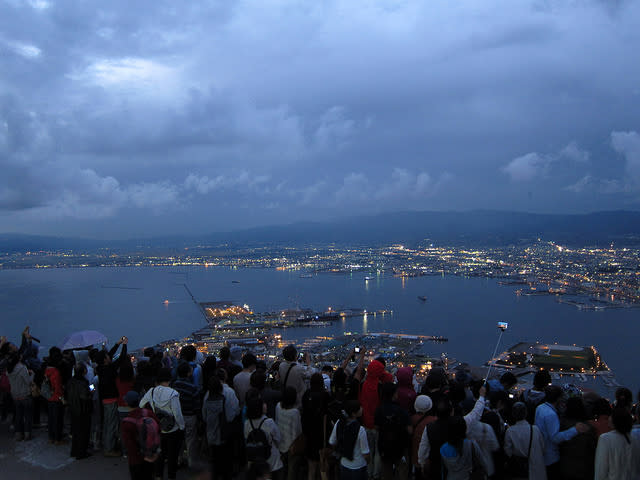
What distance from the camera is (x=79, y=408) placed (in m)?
2.97

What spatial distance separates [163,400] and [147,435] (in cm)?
21

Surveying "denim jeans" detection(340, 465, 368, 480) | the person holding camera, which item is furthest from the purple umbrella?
"denim jeans" detection(340, 465, 368, 480)

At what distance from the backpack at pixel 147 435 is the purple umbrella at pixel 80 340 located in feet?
6.59

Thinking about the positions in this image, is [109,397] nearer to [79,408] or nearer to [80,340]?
[79,408]

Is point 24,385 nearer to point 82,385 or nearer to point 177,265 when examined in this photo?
point 82,385

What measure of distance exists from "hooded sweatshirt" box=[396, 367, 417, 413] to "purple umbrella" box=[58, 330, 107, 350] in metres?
2.90

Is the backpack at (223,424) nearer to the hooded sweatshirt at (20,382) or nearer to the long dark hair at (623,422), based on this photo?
the hooded sweatshirt at (20,382)

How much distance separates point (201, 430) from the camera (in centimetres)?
292

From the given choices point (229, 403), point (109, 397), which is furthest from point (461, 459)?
point (109, 397)

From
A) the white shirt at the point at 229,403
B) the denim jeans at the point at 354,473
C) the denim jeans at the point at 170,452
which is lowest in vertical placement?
the denim jeans at the point at 170,452

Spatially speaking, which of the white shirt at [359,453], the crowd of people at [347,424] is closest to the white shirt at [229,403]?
the crowd of people at [347,424]

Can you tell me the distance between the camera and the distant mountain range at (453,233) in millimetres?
80250

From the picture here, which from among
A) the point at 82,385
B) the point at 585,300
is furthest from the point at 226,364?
the point at 585,300

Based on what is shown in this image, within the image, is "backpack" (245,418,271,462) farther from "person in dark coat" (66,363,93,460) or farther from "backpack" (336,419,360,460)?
"person in dark coat" (66,363,93,460)
